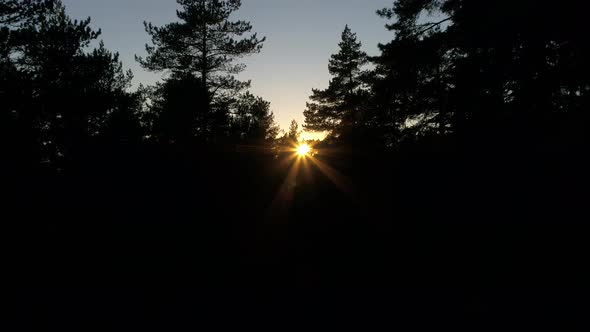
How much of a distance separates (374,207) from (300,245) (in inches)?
98.1

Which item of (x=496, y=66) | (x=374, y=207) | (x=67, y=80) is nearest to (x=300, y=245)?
(x=374, y=207)

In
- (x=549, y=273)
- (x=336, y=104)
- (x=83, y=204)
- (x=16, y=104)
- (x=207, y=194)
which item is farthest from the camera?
(x=336, y=104)

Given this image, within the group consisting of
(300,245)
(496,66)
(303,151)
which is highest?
(496,66)

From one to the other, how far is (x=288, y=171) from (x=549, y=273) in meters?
8.26

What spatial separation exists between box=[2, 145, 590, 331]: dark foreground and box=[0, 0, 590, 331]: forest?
0.04 metres

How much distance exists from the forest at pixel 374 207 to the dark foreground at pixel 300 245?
38 millimetres

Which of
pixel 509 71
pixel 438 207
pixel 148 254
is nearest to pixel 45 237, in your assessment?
pixel 148 254

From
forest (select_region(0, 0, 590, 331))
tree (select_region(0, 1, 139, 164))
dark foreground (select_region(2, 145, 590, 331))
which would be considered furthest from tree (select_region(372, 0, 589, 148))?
tree (select_region(0, 1, 139, 164))

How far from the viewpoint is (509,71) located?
942 cm

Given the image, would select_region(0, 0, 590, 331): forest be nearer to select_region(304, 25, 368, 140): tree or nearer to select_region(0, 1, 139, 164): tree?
select_region(0, 1, 139, 164): tree

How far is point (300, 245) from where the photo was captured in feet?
21.7

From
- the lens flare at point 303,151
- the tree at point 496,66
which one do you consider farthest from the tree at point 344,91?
the tree at point 496,66

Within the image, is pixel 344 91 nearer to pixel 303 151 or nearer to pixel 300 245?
pixel 303 151

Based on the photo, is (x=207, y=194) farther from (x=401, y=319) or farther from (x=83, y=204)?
(x=401, y=319)
